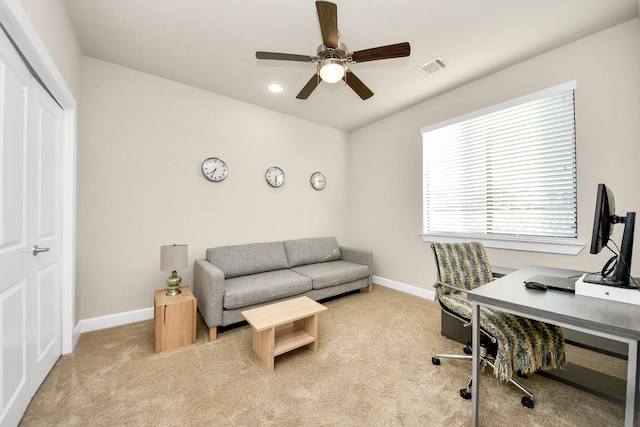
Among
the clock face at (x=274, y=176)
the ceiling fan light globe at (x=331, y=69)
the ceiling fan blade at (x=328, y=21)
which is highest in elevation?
the ceiling fan blade at (x=328, y=21)

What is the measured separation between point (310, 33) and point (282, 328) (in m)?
2.73

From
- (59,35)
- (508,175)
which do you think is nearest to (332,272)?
(508,175)

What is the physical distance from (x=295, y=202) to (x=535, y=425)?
335cm

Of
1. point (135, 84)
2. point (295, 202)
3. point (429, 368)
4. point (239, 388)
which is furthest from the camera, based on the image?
point (295, 202)

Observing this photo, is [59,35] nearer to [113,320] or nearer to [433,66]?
[113,320]

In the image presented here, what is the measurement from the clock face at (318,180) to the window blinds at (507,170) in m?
1.65

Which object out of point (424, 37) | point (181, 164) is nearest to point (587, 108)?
point (424, 37)

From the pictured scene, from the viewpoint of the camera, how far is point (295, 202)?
157 inches

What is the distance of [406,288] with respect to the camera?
3680 mm

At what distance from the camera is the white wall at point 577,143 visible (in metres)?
2.04

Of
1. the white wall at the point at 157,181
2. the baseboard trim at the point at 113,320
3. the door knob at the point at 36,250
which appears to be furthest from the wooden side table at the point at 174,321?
the door knob at the point at 36,250

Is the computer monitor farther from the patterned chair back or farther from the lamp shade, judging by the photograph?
the lamp shade

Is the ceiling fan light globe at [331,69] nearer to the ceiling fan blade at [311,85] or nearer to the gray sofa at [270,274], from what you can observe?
the ceiling fan blade at [311,85]

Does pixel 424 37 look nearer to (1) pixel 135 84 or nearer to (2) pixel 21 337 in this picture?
(1) pixel 135 84
